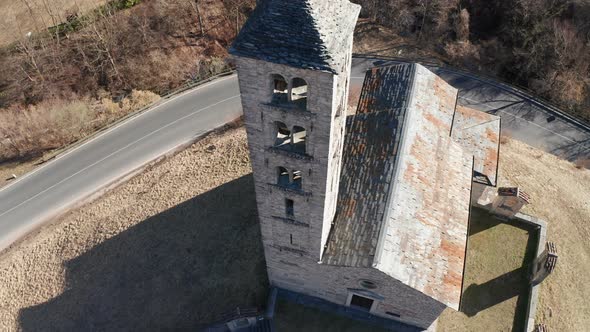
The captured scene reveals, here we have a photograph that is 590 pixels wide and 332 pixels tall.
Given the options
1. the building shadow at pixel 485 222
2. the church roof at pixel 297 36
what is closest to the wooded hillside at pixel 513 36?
the building shadow at pixel 485 222

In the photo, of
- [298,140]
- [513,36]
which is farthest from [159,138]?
[513,36]

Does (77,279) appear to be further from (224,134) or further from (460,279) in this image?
(460,279)

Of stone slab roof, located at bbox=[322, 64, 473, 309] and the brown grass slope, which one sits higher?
stone slab roof, located at bbox=[322, 64, 473, 309]

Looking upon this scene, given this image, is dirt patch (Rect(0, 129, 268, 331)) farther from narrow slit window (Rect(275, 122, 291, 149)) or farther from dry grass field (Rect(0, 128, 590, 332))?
narrow slit window (Rect(275, 122, 291, 149))

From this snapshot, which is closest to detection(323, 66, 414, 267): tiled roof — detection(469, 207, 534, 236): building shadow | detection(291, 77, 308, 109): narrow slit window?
detection(291, 77, 308, 109): narrow slit window

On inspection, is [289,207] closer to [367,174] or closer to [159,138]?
[367,174]

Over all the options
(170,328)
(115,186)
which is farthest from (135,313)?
(115,186)

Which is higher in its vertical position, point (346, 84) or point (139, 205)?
point (346, 84)
